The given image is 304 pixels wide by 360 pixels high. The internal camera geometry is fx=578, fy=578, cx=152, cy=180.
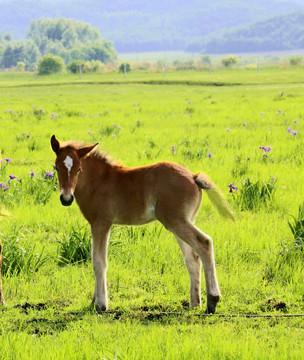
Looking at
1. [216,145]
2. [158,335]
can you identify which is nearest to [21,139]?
[216,145]

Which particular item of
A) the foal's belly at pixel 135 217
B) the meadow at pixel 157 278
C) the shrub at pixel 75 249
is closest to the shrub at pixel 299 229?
the meadow at pixel 157 278

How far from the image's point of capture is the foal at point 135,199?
503 cm

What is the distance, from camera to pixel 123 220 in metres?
5.40

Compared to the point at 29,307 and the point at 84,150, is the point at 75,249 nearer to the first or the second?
the point at 29,307

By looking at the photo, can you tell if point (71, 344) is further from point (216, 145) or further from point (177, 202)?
point (216, 145)

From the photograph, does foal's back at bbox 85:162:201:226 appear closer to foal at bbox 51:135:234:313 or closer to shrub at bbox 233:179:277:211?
foal at bbox 51:135:234:313

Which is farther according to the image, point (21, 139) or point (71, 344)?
point (21, 139)

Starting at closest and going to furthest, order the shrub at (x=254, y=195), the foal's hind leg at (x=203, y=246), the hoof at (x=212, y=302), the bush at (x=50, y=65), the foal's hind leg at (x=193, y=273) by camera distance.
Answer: the foal's hind leg at (x=203, y=246) < the hoof at (x=212, y=302) < the foal's hind leg at (x=193, y=273) < the shrub at (x=254, y=195) < the bush at (x=50, y=65)

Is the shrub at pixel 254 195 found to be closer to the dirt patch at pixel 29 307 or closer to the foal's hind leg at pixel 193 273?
the foal's hind leg at pixel 193 273

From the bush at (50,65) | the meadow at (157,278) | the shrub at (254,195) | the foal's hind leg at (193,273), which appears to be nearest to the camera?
the meadow at (157,278)

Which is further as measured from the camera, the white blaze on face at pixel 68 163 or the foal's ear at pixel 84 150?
the foal's ear at pixel 84 150

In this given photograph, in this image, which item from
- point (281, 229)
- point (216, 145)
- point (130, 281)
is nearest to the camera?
point (130, 281)

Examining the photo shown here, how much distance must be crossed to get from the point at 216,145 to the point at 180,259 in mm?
8040

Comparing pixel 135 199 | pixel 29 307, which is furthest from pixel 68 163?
pixel 29 307
